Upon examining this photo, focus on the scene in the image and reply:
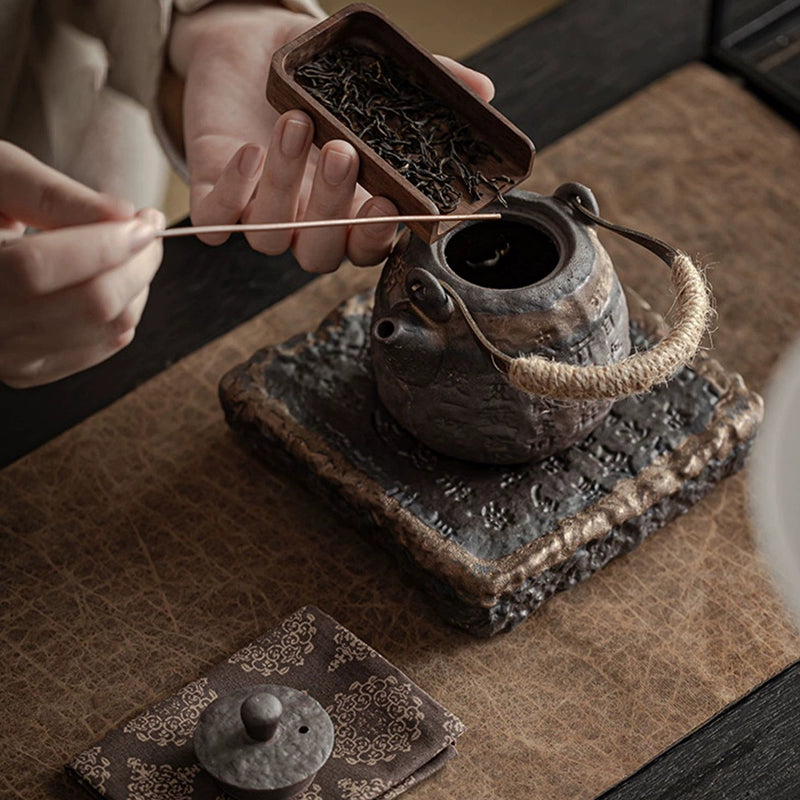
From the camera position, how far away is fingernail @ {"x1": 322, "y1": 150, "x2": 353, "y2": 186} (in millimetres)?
1441

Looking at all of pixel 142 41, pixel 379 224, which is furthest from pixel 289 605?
pixel 142 41

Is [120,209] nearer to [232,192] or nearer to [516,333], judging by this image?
[232,192]

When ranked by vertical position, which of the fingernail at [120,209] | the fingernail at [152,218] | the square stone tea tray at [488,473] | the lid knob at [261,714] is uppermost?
the fingernail at [120,209]

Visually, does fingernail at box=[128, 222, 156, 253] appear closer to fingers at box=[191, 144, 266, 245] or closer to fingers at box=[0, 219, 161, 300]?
fingers at box=[0, 219, 161, 300]

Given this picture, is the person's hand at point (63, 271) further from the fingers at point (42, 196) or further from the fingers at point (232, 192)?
the fingers at point (232, 192)

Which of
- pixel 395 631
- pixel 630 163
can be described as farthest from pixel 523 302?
pixel 630 163

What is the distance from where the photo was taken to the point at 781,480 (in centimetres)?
171

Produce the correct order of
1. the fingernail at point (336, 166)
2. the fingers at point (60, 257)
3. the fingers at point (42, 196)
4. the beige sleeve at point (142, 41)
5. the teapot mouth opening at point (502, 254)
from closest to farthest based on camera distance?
the fingers at point (60, 257) < the fingers at point (42, 196) < the fingernail at point (336, 166) < the teapot mouth opening at point (502, 254) < the beige sleeve at point (142, 41)

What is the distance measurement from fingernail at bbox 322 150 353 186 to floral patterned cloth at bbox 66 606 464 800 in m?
0.48

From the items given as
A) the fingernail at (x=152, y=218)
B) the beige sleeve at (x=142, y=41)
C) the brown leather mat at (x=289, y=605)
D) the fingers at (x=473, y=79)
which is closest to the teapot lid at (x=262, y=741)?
the brown leather mat at (x=289, y=605)

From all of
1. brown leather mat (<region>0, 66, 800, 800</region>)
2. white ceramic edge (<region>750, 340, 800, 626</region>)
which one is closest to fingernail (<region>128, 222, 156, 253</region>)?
brown leather mat (<region>0, 66, 800, 800</region>)

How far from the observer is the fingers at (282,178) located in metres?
1.48

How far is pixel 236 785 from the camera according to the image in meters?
1.30

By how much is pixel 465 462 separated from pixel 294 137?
427 mm
